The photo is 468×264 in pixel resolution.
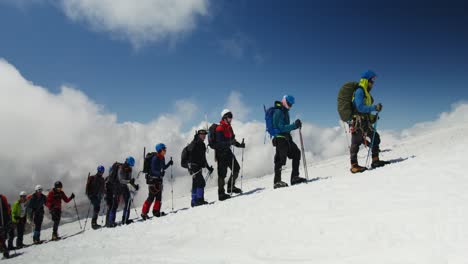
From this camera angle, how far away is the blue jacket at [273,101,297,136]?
9.03m

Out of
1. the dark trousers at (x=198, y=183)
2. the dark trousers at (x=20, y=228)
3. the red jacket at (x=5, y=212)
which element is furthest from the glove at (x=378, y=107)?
the dark trousers at (x=20, y=228)

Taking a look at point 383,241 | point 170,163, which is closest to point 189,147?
point 170,163

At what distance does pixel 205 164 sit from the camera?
10.8m

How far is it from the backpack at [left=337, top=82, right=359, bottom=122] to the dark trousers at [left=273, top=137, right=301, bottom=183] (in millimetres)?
1654

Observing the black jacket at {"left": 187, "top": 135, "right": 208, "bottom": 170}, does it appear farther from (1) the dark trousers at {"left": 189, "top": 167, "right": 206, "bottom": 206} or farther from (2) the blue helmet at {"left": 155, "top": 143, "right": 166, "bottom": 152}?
(2) the blue helmet at {"left": 155, "top": 143, "right": 166, "bottom": 152}

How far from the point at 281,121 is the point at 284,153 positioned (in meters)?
0.94

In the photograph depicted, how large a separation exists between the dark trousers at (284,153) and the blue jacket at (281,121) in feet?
0.79

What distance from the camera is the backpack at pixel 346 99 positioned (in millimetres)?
8781

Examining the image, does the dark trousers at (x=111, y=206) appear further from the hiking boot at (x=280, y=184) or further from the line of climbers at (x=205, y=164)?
the hiking boot at (x=280, y=184)

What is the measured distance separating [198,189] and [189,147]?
4.84 feet

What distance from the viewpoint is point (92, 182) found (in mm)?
13883

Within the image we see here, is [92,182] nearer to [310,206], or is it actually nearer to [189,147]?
[189,147]

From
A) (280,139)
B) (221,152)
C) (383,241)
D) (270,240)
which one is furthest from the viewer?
(221,152)

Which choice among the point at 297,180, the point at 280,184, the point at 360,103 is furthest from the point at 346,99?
the point at 280,184
